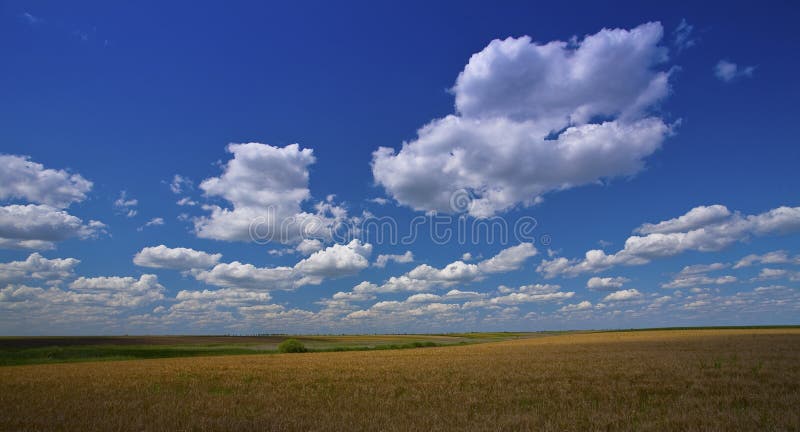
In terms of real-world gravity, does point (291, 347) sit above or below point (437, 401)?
below

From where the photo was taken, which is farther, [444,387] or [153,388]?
[153,388]

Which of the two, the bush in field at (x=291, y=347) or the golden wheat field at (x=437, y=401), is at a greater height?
the golden wheat field at (x=437, y=401)

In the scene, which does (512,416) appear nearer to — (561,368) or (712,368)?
(561,368)

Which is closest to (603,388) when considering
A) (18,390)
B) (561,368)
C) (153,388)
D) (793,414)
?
(793,414)

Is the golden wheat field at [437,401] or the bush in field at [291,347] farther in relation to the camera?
the bush in field at [291,347]

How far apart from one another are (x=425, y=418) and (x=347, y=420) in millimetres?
1969

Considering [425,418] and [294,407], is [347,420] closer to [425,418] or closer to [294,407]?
[425,418]

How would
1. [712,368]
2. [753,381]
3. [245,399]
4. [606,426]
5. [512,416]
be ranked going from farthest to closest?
[712,368] → [753,381] → [245,399] → [512,416] → [606,426]

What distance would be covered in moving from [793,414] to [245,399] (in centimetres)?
1538

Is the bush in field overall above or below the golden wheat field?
below

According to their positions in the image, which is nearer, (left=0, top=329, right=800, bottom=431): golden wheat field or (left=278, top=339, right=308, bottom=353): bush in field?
(left=0, top=329, right=800, bottom=431): golden wheat field

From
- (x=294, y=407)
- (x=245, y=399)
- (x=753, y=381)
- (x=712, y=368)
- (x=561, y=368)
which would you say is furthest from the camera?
(x=561, y=368)

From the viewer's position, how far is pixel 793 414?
11094mm

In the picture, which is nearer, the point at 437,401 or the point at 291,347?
the point at 437,401
